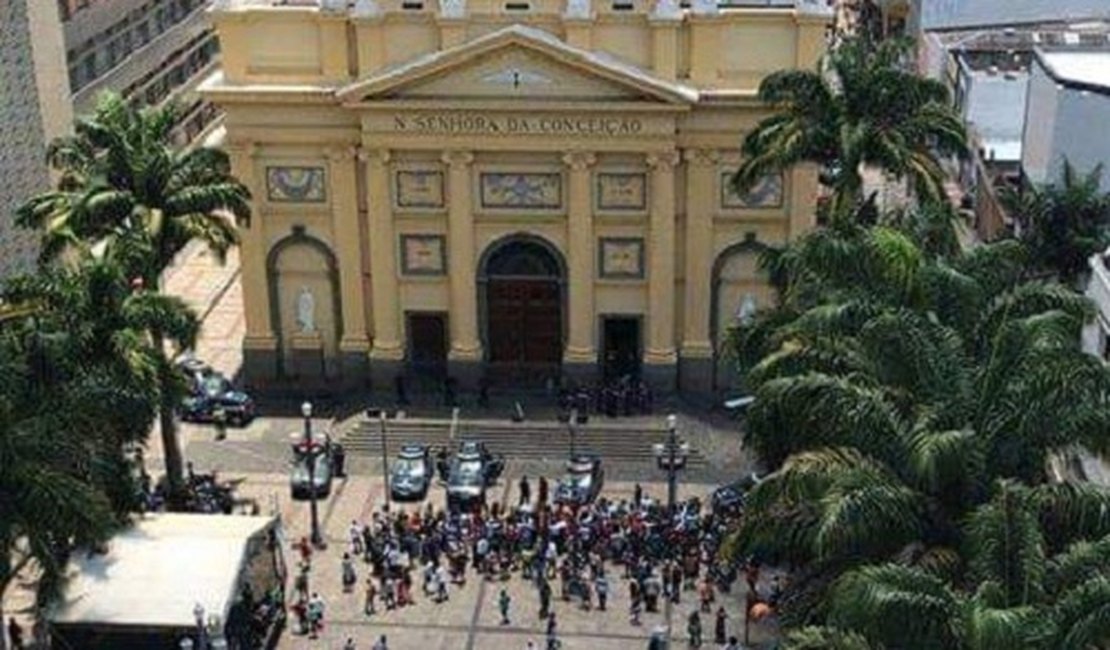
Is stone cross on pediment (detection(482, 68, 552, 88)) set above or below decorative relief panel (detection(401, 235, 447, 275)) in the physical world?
above

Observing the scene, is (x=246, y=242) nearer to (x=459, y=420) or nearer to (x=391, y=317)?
(x=391, y=317)

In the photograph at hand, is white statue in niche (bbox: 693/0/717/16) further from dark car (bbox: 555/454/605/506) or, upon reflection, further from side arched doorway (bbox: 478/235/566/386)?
dark car (bbox: 555/454/605/506)

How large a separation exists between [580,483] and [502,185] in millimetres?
12943

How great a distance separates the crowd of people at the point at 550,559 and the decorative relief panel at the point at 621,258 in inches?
466

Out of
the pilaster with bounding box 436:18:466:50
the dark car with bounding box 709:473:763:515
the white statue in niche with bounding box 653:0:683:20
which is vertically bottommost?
the dark car with bounding box 709:473:763:515

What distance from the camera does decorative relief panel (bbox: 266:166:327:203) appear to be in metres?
62.3

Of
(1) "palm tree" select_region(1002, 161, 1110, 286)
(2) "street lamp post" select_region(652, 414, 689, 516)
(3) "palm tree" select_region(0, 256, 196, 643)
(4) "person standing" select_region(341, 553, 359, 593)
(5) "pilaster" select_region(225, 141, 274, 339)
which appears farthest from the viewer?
(5) "pilaster" select_region(225, 141, 274, 339)

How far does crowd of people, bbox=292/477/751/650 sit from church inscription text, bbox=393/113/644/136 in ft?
48.0

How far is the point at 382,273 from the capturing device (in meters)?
62.8

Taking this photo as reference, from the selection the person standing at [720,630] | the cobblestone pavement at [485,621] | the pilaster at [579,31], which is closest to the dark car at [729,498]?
the cobblestone pavement at [485,621]

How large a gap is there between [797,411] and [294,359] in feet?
117

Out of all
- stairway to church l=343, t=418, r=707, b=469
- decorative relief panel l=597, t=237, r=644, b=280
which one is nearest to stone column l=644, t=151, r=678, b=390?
decorative relief panel l=597, t=237, r=644, b=280

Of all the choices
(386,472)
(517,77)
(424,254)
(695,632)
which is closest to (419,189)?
(424,254)

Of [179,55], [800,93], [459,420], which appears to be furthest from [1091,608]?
[179,55]
